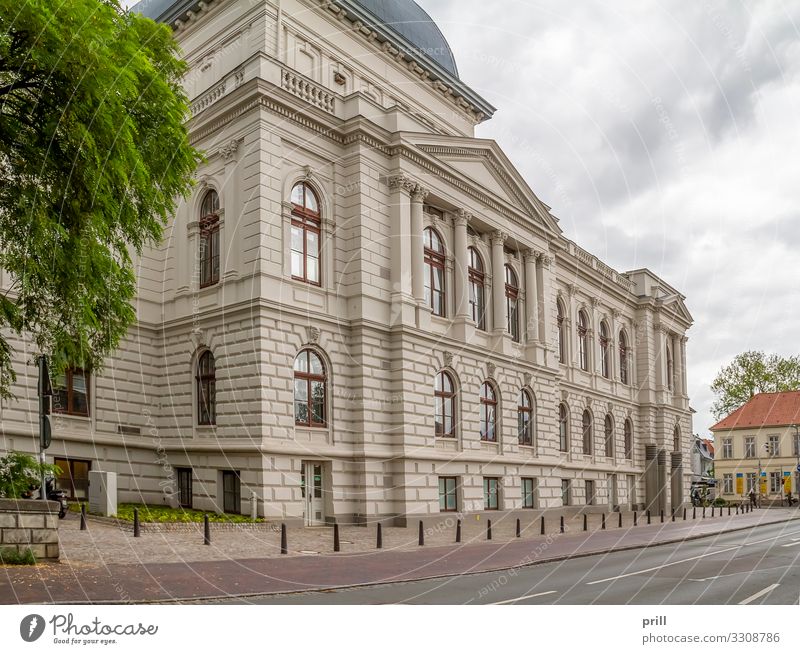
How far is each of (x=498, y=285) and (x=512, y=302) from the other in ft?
9.87

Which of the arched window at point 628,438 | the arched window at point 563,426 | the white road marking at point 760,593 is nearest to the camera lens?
the white road marking at point 760,593

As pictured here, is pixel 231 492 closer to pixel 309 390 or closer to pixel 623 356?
pixel 309 390

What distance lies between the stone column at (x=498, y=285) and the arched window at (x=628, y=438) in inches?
919

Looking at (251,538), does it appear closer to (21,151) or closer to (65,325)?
(65,325)

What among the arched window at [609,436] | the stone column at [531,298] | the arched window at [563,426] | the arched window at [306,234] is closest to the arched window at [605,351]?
the arched window at [609,436]

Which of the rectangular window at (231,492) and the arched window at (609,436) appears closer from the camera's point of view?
the rectangular window at (231,492)

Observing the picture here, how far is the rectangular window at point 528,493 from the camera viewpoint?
41.5 m

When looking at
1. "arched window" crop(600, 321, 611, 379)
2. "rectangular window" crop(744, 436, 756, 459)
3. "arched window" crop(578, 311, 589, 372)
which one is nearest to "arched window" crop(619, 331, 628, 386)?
"arched window" crop(600, 321, 611, 379)

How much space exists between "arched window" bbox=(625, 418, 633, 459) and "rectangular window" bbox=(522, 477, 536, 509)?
19.0 m

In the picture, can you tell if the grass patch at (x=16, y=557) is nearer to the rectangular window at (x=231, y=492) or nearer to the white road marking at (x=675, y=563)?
the white road marking at (x=675, y=563)

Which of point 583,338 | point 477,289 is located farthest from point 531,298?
point 583,338

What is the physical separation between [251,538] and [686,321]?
5076cm

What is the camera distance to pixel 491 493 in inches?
1522
